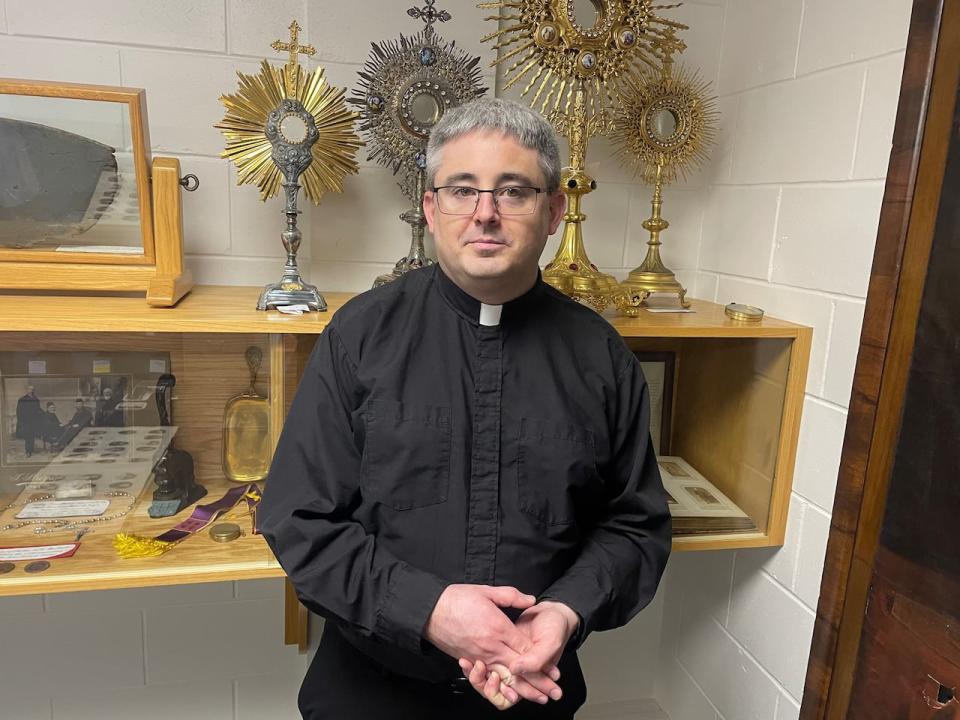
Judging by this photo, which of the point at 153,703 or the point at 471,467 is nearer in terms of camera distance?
the point at 471,467

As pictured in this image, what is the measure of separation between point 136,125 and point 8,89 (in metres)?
0.20

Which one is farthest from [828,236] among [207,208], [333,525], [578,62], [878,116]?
[207,208]

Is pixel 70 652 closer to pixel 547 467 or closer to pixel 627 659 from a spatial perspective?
pixel 547 467

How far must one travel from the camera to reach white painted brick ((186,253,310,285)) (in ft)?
5.06

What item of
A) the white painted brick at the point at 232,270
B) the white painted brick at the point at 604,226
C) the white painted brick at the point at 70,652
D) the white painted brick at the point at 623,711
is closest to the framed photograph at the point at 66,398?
the white painted brick at the point at 232,270

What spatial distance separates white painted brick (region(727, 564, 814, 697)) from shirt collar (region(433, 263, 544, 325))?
901 millimetres

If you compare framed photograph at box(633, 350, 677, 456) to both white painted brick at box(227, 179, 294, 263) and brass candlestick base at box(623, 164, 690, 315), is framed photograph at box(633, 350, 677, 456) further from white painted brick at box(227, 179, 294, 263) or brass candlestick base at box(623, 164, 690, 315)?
white painted brick at box(227, 179, 294, 263)

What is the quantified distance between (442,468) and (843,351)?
2.62 ft

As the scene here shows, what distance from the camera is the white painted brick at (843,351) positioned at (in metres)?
1.28

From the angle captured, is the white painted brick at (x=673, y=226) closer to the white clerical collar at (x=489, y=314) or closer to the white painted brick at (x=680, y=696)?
the white clerical collar at (x=489, y=314)

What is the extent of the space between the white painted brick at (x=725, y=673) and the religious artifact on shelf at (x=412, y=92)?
127 cm

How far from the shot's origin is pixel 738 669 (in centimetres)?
168

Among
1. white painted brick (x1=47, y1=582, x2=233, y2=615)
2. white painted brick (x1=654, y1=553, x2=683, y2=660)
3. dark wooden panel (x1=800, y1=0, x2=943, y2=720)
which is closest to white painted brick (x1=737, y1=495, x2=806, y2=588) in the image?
dark wooden panel (x1=800, y1=0, x2=943, y2=720)

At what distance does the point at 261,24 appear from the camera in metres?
1.45
